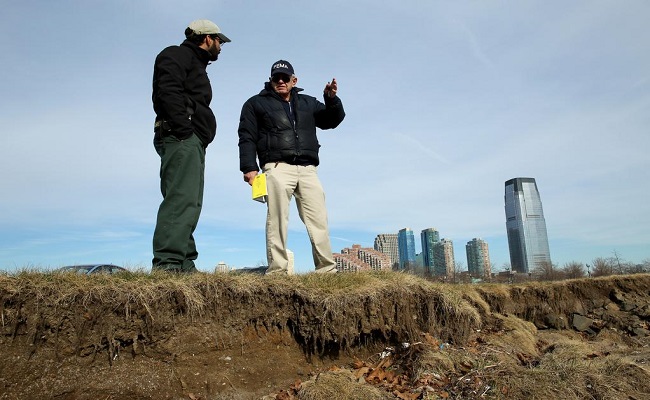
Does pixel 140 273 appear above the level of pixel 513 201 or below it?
below

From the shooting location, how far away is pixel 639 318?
12.9 m

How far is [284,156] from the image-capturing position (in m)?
5.54

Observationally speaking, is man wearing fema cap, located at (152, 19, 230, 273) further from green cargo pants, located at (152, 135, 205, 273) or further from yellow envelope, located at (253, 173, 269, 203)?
yellow envelope, located at (253, 173, 269, 203)

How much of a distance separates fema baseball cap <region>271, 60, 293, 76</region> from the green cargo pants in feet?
5.23

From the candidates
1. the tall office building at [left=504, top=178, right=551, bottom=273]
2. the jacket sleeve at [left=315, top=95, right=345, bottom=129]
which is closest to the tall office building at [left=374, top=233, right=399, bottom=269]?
the tall office building at [left=504, top=178, right=551, bottom=273]

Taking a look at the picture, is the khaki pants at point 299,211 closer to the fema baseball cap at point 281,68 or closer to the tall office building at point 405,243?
the fema baseball cap at point 281,68

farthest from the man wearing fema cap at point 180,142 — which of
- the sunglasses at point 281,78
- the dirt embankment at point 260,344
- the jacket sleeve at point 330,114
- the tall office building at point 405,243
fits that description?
the tall office building at point 405,243

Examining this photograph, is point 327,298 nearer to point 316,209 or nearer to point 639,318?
point 316,209

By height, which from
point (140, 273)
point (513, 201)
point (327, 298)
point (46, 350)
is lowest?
point (46, 350)

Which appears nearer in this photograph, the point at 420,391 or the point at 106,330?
the point at 106,330

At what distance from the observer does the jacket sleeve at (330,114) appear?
19.2 ft

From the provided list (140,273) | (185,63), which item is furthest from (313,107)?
(140,273)

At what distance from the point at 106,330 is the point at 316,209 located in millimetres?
2797

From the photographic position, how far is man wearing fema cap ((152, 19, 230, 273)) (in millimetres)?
4453
